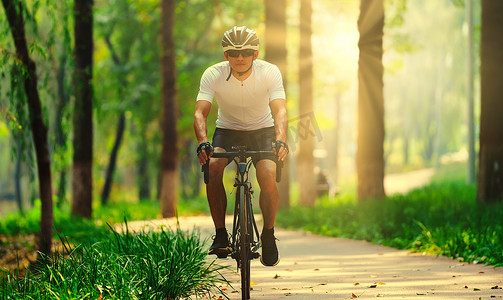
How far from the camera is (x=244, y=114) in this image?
568cm

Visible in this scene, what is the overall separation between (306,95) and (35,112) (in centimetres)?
934

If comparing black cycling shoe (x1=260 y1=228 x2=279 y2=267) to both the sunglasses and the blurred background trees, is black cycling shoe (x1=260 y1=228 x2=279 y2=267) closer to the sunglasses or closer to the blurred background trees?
the sunglasses

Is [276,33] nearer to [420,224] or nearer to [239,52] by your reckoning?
[420,224]

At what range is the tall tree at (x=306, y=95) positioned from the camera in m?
16.9

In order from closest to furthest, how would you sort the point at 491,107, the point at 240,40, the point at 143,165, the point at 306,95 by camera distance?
the point at 240,40, the point at 491,107, the point at 306,95, the point at 143,165

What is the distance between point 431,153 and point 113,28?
4733 centimetres

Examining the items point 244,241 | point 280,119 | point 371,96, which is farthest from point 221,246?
point 371,96

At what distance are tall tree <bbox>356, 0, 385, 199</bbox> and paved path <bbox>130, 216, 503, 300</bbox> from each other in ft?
11.9

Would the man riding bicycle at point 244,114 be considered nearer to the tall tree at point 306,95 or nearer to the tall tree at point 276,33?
the tall tree at point 276,33

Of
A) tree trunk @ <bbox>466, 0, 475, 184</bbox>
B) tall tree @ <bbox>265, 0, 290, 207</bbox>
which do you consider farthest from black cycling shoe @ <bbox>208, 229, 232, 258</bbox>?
tree trunk @ <bbox>466, 0, 475, 184</bbox>

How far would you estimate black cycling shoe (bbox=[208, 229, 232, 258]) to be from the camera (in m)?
5.61

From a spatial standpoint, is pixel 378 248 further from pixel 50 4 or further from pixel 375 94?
pixel 50 4

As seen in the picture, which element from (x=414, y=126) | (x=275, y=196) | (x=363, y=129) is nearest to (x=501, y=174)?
(x=363, y=129)

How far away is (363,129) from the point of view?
511 inches
